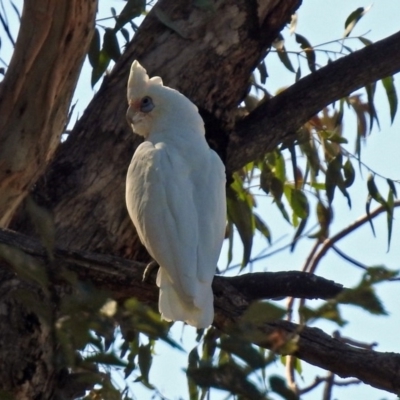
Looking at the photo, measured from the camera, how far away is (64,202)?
261 cm

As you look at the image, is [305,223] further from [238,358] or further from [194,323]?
[238,358]

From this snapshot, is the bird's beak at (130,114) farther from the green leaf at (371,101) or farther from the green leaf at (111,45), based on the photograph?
the green leaf at (371,101)

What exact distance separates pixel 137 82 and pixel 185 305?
0.88 m

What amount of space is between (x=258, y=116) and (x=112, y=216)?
623 millimetres

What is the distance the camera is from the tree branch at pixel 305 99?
2889 mm

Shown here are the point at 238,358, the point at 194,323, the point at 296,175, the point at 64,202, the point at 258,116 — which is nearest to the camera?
the point at 238,358

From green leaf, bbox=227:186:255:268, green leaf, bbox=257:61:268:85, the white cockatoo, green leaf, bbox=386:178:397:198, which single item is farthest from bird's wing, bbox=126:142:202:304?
green leaf, bbox=386:178:397:198

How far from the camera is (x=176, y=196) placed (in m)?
2.29

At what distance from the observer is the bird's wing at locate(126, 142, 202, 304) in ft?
6.93

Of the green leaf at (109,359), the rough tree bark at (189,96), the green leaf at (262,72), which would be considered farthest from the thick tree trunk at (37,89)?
the green leaf at (262,72)

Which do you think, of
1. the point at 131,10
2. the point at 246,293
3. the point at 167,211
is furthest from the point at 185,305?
the point at 131,10

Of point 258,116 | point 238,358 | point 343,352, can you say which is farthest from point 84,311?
point 258,116

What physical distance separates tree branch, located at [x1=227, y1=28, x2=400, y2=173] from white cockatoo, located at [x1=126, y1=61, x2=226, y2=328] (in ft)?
0.65

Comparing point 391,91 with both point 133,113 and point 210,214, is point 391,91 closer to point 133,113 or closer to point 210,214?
point 133,113
